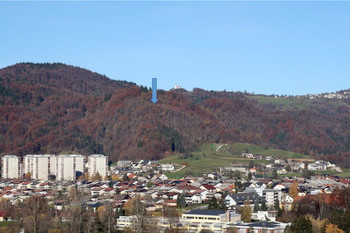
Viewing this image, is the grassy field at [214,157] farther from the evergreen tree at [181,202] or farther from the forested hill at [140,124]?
the evergreen tree at [181,202]

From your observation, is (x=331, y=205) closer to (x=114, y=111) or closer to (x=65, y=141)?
(x=65, y=141)

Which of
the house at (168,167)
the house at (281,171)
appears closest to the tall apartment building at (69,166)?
the house at (168,167)

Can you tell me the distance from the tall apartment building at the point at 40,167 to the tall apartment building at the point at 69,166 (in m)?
1.04

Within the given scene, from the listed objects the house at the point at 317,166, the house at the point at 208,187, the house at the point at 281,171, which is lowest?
the house at the point at 208,187

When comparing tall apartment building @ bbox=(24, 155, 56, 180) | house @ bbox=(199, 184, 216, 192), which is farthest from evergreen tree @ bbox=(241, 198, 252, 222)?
Answer: tall apartment building @ bbox=(24, 155, 56, 180)

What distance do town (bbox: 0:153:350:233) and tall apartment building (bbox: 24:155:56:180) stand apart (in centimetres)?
14

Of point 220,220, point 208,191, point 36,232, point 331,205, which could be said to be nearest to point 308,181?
point 208,191

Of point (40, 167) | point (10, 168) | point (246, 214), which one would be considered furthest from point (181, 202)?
point (10, 168)

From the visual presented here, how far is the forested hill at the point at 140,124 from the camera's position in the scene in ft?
374

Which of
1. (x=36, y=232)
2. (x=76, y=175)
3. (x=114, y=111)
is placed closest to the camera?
(x=36, y=232)

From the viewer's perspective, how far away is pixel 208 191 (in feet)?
223

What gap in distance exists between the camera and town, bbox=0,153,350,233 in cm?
4781

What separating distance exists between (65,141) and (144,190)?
49353 mm

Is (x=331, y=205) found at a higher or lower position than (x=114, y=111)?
lower
